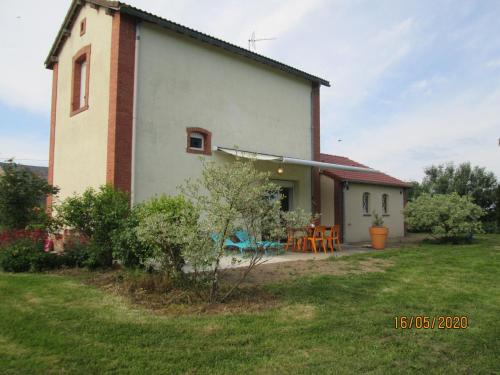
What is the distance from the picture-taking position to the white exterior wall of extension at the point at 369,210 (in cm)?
1764

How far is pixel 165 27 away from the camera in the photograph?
11.5m

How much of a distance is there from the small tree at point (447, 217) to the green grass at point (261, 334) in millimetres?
8666

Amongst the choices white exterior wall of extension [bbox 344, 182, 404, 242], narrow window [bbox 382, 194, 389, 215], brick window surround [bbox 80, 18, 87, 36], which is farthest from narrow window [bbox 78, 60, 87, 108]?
narrow window [bbox 382, 194, 389, 215]

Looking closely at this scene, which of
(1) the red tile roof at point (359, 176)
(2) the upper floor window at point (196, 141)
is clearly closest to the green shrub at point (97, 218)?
(2) the upper floor window at point (196, 141)

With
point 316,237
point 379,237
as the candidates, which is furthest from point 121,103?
point 379,237

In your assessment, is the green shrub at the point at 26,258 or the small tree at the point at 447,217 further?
the small tree at the point at 447,217

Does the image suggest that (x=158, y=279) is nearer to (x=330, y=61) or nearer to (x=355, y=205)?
(x=330, y=61)

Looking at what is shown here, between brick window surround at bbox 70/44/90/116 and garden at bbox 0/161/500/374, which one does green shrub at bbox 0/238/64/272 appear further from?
brick window surround at bbox 70/44/90/116

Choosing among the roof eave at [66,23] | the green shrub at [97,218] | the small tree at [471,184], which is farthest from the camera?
the small tree at [471,184]

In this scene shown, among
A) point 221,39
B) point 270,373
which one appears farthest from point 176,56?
point 270,373

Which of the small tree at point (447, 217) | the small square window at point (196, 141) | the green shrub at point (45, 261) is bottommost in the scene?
the green shrub at point (45, 261)

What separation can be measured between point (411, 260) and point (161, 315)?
26.9 feet

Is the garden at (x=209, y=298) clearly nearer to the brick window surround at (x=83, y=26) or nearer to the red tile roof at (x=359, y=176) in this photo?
the brick window surround at (x=83, y=26)
